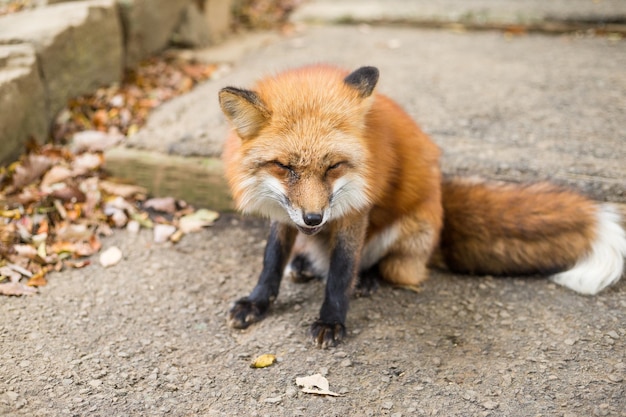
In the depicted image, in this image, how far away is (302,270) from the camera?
11.3 ft

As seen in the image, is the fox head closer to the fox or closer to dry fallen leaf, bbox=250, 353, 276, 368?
the fox

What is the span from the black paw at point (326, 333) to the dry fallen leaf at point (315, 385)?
0.74 feet

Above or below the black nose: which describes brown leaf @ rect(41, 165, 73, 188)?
below

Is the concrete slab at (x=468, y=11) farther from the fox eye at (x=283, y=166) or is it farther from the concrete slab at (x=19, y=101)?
the fox eye at (x=283, y=166)

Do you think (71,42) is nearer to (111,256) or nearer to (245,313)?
(111,256)

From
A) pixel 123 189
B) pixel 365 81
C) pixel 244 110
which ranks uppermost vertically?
pixel 365 81

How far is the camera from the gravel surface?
2.40 meters

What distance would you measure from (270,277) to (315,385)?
0.70 m

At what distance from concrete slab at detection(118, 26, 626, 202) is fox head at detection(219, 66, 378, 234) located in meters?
1.29

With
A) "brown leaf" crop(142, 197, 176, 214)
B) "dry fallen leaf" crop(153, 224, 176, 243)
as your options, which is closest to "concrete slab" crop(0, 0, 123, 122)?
"brown leaf" crop(142, 197, 176, 214)

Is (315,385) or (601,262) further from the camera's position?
(601,262)

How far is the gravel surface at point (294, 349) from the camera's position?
2.40 m

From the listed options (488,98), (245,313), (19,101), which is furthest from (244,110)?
(488,98)

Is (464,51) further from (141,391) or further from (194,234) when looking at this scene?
(141,391)
